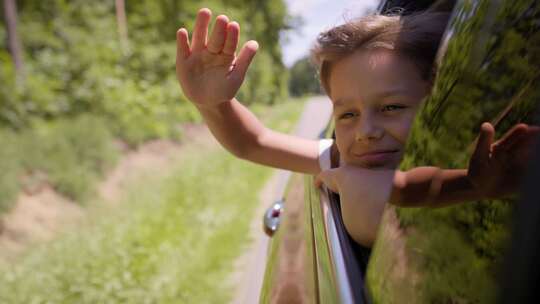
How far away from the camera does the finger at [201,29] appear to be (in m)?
1.61

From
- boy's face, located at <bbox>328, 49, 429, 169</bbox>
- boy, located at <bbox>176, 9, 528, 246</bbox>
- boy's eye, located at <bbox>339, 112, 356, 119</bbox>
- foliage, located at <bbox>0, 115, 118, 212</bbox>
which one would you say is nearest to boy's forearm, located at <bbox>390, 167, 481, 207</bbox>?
boy, located at <bbox>176, 9, 528, 246</bbox>

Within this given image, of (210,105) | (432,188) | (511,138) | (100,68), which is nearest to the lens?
(511,138)

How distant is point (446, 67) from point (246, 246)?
418 centimetres

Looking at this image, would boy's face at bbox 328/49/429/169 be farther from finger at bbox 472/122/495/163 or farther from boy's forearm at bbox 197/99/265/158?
finger at bbox 472/122/495/163

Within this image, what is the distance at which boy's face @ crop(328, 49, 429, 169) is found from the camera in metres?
→ 1.42

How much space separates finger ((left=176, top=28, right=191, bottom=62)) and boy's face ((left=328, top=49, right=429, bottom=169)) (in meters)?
0.51

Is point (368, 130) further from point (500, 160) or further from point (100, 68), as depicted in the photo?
point (100, 68)

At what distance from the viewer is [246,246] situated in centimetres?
491

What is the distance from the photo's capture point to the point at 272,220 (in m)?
2.34

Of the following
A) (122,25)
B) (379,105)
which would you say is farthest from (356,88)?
(122,25)

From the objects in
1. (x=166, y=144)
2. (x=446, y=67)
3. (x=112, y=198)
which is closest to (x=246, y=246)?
(x=112, y=198)

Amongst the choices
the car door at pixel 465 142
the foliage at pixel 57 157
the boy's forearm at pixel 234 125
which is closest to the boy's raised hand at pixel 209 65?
the boy's forearm at pixel 234 125

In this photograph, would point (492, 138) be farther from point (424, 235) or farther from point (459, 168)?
point (424, 235)

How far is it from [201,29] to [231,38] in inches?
4.0
